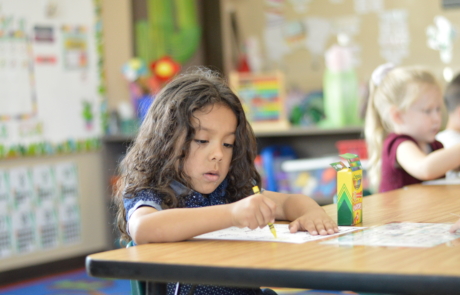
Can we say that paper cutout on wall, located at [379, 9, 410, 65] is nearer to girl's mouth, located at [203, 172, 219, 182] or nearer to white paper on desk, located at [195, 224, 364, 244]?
girl's mouth, located at [203, 172, 219, 182]

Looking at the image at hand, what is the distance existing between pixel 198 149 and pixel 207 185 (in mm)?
78

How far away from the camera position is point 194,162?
1244mm

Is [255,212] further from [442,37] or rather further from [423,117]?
[442,37]

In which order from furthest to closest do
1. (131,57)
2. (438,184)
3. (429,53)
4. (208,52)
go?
(208,52) < (131,57) < (429,53) < (438,184)

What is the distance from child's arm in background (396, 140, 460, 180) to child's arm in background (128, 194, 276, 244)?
87 cm

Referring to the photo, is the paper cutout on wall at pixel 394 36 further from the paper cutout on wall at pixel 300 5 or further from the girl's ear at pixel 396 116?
the girl's ear at pixel 396 116

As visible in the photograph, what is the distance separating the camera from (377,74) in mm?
2088

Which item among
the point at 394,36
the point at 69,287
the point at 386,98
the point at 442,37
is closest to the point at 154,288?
the point at 386,98

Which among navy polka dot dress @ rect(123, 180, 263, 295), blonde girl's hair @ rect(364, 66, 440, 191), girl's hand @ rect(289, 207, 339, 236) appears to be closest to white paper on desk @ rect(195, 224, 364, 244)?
girl's hand @ rect(289, 207, 339, 236)

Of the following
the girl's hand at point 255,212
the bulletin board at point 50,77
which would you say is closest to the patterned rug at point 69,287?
the bulletin board at point 50,77

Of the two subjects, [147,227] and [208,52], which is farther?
[208,52]

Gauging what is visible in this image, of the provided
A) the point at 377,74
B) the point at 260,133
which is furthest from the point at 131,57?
the point at 377,74

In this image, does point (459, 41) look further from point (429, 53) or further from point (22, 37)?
point (22, 37)

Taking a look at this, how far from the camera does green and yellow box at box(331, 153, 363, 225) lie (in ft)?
3.62
